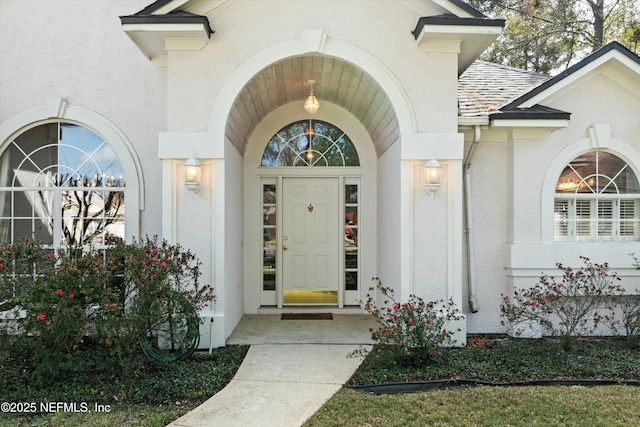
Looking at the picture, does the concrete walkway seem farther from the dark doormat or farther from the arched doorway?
the arched doorway

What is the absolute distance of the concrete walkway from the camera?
4188 mm

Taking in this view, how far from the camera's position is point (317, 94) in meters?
7.91

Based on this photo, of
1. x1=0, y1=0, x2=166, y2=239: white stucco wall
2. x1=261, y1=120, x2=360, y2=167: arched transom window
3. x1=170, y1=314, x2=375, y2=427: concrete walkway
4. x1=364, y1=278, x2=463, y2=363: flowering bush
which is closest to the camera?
x1=170, y1=314, x2=375, y2=427: concrete walkway

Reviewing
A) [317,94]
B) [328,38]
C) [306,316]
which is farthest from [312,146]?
[306,316]

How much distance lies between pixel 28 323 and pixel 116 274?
1.02m

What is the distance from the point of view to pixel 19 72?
706 centimetres

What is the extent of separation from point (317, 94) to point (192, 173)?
3070 mm

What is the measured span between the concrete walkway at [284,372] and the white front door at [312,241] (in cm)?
80

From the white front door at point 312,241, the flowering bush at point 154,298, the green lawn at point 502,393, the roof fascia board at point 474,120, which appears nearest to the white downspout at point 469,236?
the roof fascia board at point 474,120

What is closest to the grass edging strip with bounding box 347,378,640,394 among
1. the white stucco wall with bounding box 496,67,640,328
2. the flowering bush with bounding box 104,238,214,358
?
the white stucco wall with bounding box 496,67,640,328

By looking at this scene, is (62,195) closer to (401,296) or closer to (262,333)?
(262,333)

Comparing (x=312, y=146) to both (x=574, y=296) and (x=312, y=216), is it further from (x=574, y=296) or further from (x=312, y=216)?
(x=574, y=296)

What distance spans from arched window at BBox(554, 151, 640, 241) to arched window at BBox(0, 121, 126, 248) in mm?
7112

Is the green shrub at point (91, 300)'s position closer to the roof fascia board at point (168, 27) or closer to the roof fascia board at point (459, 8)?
the roof fascia board at point (168, 27)
